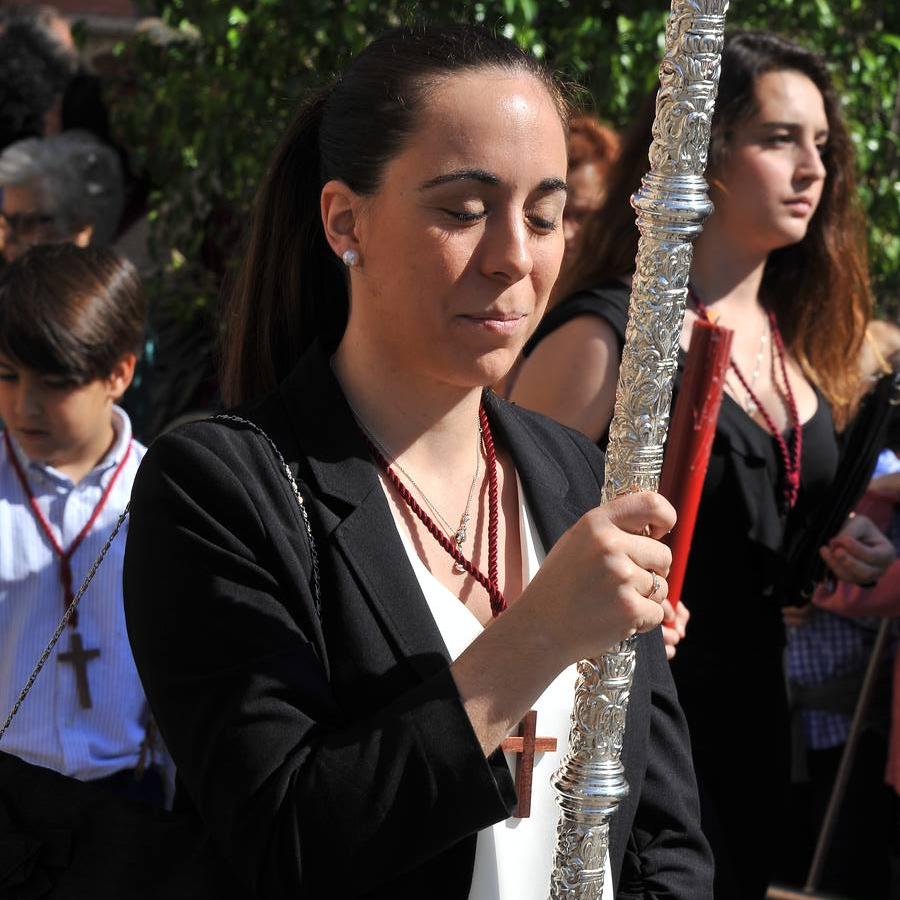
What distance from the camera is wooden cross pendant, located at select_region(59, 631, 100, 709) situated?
2.94 metres

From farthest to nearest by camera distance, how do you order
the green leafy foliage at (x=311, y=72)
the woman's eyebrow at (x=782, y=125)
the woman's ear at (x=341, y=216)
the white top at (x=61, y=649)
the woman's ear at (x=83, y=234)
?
1. the woman's ear at (x=83, y=234)
2. the green leafy foliage at (x=311, y=72)
3. the woman's eyebrow at (x=782, y=125)
4. the white top at (x=61, y=649)
5. the woman's ear at (x=341, y=216)

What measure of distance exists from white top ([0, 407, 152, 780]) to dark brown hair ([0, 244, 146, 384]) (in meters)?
0.30

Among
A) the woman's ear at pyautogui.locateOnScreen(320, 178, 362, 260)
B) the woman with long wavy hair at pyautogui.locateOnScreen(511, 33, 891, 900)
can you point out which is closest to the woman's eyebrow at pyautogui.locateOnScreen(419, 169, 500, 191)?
the woman's ear at pyautogui.locateOnScreen(320, 178, 362, 260)

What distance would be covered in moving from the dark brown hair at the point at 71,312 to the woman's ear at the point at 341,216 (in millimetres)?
1409

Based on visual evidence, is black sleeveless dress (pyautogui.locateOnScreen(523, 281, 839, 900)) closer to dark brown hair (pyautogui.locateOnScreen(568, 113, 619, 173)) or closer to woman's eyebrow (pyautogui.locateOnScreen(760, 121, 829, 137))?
woman's eyebrow (pyautogui.locateOnScreen(760, 121, 829, 137))

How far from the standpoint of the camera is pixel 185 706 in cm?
167

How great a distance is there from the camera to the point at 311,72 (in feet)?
15.6

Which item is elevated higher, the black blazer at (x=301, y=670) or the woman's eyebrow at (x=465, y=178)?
the woman's eyebrow at (x=465, y=178)

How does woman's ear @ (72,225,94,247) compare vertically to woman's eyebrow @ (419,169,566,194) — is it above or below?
below

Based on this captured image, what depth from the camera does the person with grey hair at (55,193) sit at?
5.31 meters

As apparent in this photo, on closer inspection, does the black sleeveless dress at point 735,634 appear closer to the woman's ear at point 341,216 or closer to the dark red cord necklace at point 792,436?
the dark red cord necklace at point 792,436

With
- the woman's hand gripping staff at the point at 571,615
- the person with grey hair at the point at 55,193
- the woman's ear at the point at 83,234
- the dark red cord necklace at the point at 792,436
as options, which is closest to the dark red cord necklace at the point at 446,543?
the woman's hand gripping staff at the point at 571,615

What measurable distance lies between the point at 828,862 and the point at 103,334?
2.24 meters

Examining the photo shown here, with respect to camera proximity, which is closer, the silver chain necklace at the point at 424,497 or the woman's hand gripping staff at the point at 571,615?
the woman's hand gripping staff at the point at 571,615
